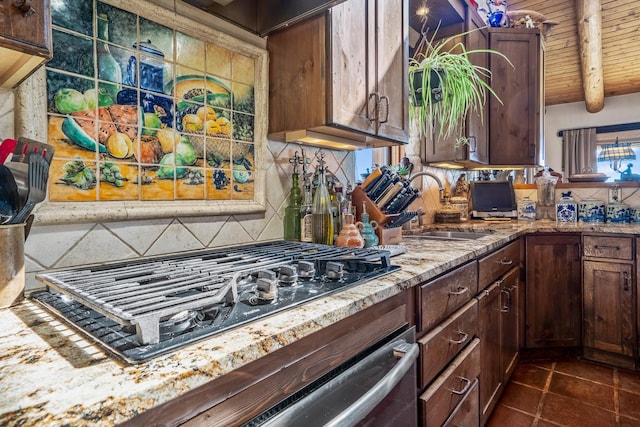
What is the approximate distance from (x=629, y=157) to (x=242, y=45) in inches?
235

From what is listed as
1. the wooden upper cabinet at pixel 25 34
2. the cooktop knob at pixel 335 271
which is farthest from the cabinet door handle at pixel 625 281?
the wooden upper cabinet at pixel 25 34

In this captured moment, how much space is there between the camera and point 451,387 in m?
1.20

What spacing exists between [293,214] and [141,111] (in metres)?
0.69

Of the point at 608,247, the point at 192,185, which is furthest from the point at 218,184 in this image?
Result: the point at 608,247

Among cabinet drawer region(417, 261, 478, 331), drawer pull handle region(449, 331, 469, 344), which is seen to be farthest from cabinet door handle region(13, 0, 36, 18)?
drawer pull handle region(449, 331, 469, 344)

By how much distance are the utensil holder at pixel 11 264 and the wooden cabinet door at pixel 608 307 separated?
2948 mm

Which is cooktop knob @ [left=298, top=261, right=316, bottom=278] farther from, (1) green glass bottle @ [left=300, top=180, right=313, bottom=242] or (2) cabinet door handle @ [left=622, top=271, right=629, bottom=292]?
(2) cabinet door handle @ [left=622, top=271, right=629, bottom=292]

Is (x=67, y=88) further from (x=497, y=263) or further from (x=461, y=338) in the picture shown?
(x=497, y=263)

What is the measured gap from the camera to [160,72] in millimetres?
1129

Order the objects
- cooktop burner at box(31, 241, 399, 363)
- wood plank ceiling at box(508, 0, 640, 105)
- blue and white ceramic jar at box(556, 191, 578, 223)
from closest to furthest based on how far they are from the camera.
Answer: cooktop burner at box(31, 241, 399, 363) < blue and white ceramic jar at box(556, 191, 578, 223) < wood plank ceiling at box(508, 0, 640, 105)

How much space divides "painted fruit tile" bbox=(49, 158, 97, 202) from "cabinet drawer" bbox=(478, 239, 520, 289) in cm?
150

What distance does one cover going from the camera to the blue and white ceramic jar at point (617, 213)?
265 centimetres

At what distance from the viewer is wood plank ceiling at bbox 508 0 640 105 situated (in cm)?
397

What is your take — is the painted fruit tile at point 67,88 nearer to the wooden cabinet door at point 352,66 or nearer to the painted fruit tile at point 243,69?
the painted fruit tile at point 243,69
